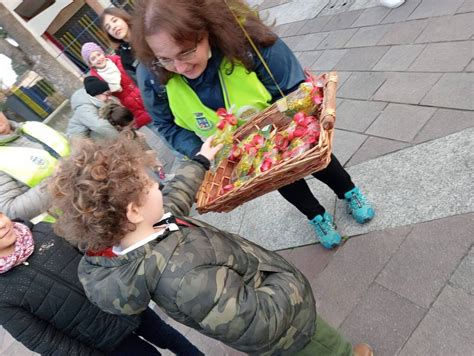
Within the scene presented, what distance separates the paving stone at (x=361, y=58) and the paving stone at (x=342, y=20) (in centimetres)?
77

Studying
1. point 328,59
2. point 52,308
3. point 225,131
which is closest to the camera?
point 52,308

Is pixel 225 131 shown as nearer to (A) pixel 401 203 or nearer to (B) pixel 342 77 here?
(A) pixel 401 203

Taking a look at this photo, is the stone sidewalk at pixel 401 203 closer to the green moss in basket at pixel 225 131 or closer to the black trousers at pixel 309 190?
the black trousers at pixel 309 190

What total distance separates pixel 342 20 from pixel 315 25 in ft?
1.99

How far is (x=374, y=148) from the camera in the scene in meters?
3.46

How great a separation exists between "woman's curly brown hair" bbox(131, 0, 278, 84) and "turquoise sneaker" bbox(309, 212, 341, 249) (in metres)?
1.22

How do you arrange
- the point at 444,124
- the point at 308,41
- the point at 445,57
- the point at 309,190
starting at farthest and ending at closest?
the point at 308,41 < the point at 445,57 < the point at 444,124 < the point at 309,190

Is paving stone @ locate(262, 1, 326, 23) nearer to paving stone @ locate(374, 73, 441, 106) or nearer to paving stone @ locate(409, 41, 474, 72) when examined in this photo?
paving stone @ locate(409, 41, 474, 72)

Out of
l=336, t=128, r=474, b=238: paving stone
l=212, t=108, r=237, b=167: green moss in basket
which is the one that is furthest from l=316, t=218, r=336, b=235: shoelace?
l=212, t=108, r=237, b=167: green moss in basket

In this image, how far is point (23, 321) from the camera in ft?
6.23

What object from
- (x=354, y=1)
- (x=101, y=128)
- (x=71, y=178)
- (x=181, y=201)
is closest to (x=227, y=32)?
(x=181, y=201)

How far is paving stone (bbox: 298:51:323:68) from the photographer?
5.47 m

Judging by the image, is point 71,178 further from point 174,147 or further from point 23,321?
point 174,147

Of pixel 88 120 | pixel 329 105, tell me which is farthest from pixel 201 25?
pixel 88 120
